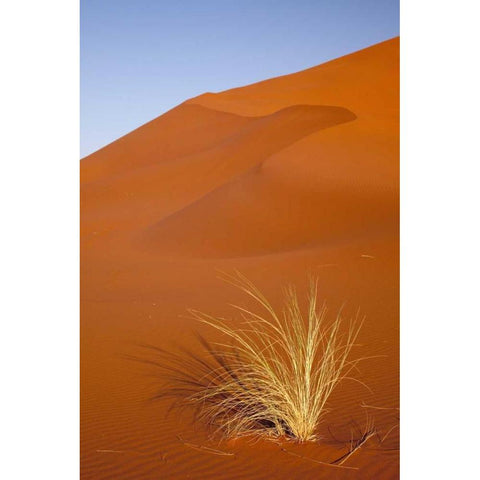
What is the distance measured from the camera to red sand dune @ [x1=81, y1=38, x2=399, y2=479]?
466cm

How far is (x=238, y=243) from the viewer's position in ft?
65.8

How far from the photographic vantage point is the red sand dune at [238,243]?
4.66 metres
